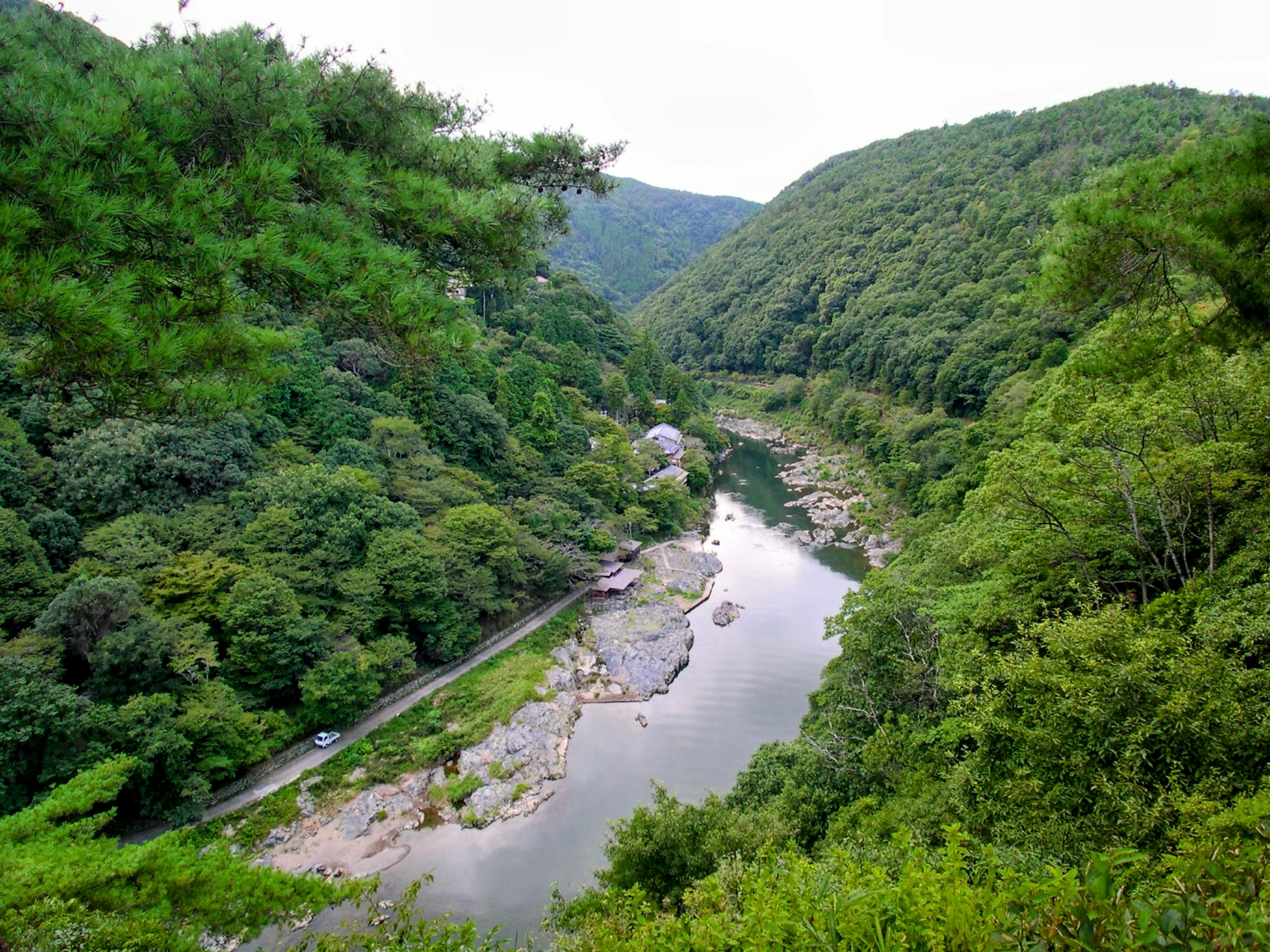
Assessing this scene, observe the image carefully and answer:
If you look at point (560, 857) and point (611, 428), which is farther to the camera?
point (611, 428)

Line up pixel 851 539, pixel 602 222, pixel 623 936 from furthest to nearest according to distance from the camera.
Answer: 1. pixel 602 222
2. pixel 851 539
3. pixel 623 936

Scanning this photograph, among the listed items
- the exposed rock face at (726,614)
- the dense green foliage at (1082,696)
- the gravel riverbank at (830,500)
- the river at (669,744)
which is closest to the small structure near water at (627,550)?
the river at (669,744)

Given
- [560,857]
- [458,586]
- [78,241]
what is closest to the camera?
[78,241]

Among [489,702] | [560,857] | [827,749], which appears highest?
[827,749]

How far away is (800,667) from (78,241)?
17.8 meters

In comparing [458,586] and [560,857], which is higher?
[458,586]

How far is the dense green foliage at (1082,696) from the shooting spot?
2.36 m

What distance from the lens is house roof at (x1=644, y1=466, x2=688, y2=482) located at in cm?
3038

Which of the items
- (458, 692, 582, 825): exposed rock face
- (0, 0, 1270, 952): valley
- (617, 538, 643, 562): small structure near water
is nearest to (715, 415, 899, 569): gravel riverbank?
(0, 0, 1270, 952): valley

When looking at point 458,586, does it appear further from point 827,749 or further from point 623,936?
point 623,936

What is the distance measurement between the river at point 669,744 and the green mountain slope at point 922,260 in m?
17.0

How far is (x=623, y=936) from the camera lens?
15.1ft

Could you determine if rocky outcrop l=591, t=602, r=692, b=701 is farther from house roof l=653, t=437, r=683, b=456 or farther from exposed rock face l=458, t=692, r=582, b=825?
house roof l=653, t=437, r=683, b=456

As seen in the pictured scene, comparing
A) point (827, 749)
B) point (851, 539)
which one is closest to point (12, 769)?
point (827, 749)
